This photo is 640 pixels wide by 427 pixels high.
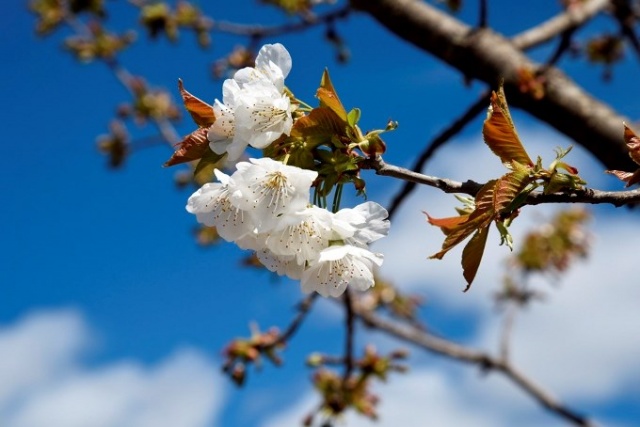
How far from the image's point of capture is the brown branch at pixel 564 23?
2.76 m

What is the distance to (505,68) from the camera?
7.82ft

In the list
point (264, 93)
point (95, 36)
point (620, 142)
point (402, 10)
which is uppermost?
point (95, 36)

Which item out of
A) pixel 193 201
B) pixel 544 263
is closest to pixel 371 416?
pixel 544 263

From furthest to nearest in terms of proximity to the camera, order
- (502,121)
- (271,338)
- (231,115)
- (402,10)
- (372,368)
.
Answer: (372,368) < (271,338) < (402,10) < (231,115) < (502,121)

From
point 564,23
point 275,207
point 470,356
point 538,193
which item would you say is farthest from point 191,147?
point 470,356

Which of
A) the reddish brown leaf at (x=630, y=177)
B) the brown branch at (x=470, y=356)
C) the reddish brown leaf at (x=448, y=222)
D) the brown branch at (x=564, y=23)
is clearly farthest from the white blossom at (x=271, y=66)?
the brown branch at (x=470, y=356)

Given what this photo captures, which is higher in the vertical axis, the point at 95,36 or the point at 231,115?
the point at 95,36

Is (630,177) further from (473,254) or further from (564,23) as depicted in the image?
(564,23)

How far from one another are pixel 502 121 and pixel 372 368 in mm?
3302

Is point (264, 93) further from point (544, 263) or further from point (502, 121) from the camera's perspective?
point (544, 263)

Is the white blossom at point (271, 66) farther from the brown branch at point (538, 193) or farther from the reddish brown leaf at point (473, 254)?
the reddish brown leaf at point (473, 254)

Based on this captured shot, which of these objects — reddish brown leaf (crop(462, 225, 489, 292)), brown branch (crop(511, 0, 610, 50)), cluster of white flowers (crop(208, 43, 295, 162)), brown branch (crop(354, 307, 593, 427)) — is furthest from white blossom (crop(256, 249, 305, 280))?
brown branch (crop(354, 307, 593, 427))

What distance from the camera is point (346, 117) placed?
1005 mm

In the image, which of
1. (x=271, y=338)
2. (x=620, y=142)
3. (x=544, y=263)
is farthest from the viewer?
(x=544, y=263)
